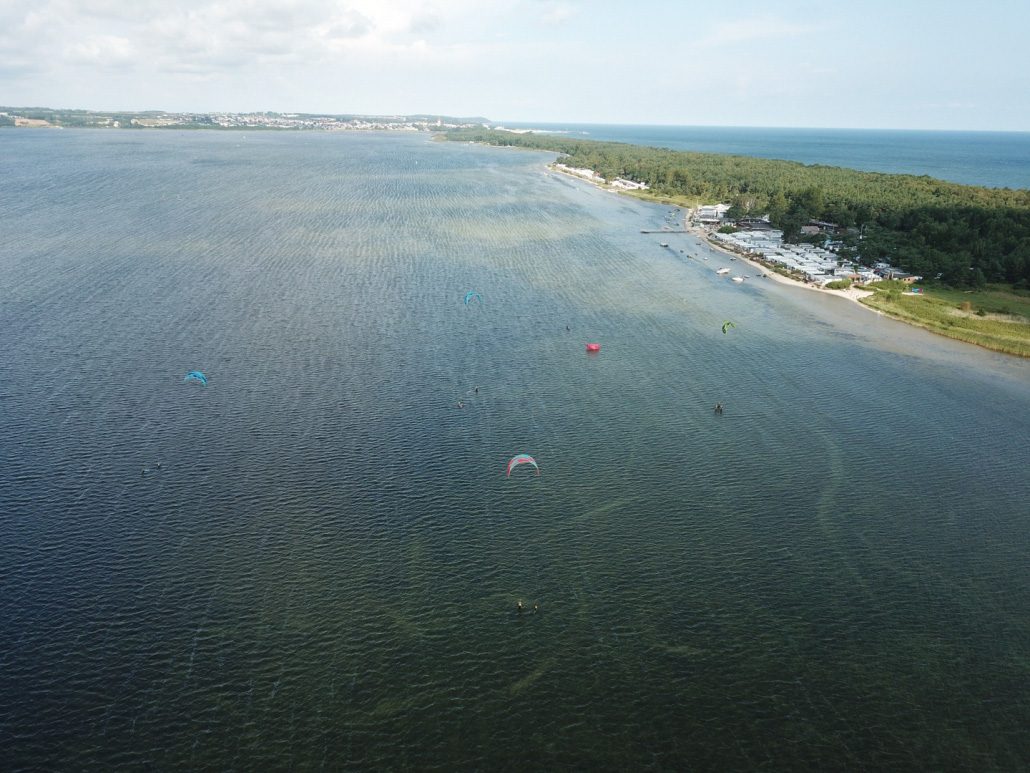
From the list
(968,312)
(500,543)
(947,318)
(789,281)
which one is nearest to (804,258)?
(789,281)

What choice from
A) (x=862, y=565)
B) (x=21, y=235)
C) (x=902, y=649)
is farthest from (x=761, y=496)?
(x=21, y=235)

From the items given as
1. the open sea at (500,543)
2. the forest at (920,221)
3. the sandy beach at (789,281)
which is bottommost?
the sandy beach at (789,281)

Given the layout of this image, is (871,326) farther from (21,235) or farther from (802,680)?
(21,235)

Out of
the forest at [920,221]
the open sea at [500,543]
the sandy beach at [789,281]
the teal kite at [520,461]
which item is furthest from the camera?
the forest at [920,221]

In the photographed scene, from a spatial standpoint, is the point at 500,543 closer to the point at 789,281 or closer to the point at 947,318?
the point at 947,318

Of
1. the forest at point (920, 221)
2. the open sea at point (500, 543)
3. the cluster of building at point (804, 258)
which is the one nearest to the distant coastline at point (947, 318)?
the cluster of building at point (804, 258)

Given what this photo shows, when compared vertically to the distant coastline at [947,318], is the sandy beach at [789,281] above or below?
below

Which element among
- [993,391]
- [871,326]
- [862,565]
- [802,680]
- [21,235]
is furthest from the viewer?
[21,235]

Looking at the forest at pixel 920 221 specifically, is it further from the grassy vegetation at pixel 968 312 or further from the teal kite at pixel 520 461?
the teal kite at pixel 520 461
